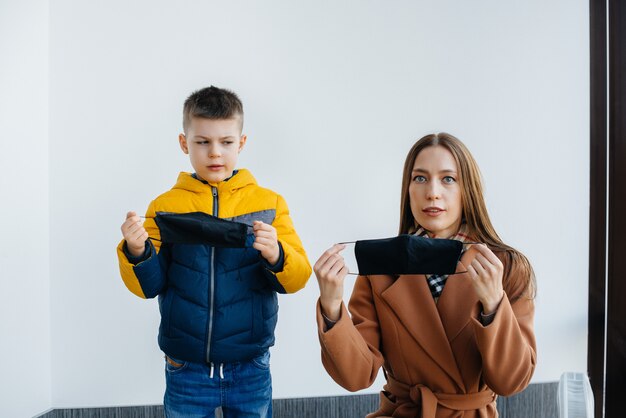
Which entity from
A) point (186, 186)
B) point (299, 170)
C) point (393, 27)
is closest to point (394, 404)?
point (186, 186)

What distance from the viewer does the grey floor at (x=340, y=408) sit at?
101 inches

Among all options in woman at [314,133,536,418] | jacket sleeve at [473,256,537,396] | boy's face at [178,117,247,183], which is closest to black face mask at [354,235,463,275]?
woman at [314,133,536,418]

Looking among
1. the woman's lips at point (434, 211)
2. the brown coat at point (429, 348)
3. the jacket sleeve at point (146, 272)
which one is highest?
the woman's lips at point (434, 211)

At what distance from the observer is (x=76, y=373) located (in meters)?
2.53

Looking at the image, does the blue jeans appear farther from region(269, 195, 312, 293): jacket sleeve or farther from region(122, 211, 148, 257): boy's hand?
region(122, 211, 148, 257): boy's hand

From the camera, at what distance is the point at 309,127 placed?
8.48ft

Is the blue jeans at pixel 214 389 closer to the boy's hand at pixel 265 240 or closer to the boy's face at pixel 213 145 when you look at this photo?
the boy's hand at pixel 265 240

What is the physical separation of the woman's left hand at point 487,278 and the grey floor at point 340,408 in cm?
148

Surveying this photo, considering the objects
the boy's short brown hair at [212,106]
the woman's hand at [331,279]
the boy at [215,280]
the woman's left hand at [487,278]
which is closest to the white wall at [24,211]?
the boy at [215,280]

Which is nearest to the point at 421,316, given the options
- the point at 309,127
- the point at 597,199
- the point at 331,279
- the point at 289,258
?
the point at 331,279

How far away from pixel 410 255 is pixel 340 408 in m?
1.50

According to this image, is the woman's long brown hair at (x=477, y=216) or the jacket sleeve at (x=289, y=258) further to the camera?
the jacket sleeve at (x=289, y=258)

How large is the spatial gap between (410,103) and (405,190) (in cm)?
111

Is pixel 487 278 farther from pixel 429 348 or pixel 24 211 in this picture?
pixel 24 211
